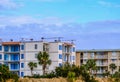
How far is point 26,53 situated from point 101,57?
30334 millimetres

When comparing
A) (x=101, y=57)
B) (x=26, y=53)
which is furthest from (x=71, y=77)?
(x=101, y=57)

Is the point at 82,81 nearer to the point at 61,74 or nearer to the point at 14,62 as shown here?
the point at 61,74

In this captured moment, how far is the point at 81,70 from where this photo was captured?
2557 inches

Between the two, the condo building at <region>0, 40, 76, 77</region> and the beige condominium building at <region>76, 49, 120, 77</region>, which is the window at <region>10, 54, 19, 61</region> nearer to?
the condo building at <region>0, 40, 76, 77</region>

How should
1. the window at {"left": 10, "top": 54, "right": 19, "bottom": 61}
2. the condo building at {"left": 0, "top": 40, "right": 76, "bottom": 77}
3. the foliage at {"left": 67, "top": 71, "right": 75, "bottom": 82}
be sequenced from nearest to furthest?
the foliage at {"left": 67, "top": 71, "right": 75, "bottom": 82}, the condo building at {"left": 0, "top": 40, "right": 76, "bottom": 77}, the window at {"left": 10, "top": 54, "right": 19, "bottom": 61}

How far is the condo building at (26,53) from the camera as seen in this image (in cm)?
9312

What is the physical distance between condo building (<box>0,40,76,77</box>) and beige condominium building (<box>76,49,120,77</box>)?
A: 21748 millimetres

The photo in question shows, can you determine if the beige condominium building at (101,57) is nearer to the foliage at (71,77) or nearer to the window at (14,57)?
the window at (14,57)

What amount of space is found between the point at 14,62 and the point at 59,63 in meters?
10.4

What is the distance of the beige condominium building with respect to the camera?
378 ft

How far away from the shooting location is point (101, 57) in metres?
117

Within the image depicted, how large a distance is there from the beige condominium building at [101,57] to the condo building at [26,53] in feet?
71.4

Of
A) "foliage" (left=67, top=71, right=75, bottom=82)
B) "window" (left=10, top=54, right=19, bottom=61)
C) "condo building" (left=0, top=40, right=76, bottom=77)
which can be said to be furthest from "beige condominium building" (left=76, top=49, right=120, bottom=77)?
"foliage" (left=67, top=71, right=75, bottom=82)

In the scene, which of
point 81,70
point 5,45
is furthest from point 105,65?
point 81,70
